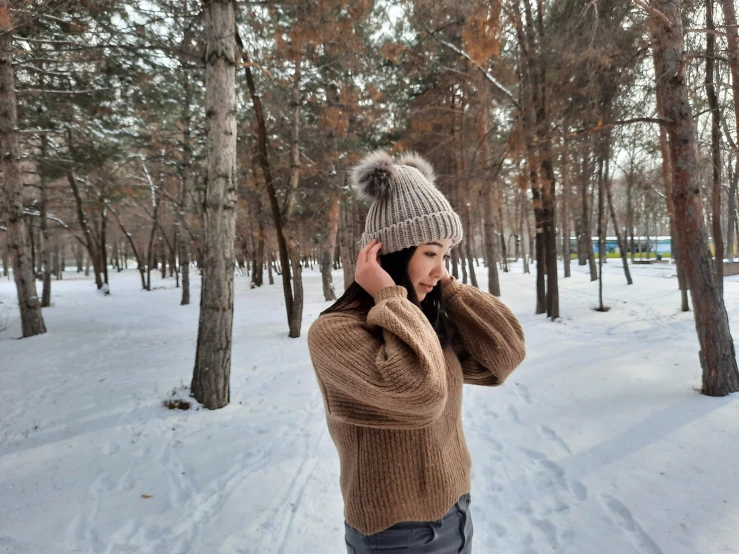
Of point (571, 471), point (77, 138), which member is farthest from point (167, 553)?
point (77, 138)

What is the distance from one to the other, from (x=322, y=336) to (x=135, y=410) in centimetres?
488

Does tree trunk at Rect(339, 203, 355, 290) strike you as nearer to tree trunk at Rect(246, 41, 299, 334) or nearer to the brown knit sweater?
tree trunk at Rect(246, 41, 299, 334)

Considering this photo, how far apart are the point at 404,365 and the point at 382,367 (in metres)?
0.06

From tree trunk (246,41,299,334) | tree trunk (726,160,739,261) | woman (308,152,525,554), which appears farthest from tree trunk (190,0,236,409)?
tree trunk (726,160,739,261)

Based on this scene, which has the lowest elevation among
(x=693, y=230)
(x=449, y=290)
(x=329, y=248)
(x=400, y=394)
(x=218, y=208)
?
(x=400, y=394)

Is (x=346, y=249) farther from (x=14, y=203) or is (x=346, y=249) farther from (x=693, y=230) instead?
(x=693, y=230)

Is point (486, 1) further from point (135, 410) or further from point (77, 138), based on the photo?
point (77, 138)

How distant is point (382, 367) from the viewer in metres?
0.96

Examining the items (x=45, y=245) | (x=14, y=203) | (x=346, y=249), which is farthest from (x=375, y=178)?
(x=45, y=245)

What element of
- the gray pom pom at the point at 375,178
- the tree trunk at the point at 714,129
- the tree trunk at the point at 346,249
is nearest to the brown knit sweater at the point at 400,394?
the gray pom pom at the point at 375,178

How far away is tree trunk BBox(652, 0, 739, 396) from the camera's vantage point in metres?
4.39

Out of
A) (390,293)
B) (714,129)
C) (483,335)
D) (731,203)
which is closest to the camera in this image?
(390,293)

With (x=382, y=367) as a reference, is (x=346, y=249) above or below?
above

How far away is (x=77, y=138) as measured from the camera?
9.23 meters
